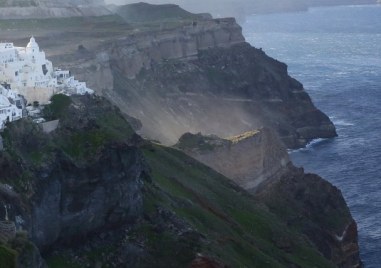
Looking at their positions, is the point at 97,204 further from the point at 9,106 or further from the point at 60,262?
the point at 9,106

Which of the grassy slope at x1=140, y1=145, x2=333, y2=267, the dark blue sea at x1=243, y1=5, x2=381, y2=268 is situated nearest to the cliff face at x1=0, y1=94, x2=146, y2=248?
the grassy slope at x1=140, y1=145, x2=333, y2=267

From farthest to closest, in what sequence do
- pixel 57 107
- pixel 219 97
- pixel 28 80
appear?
1. pixel 219 97
2. pixel 28 80
3. pixel 57 107

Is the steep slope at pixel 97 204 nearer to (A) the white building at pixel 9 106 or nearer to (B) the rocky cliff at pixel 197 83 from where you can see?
(A) the white building at pixel 9 106

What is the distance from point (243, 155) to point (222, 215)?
81.9ft

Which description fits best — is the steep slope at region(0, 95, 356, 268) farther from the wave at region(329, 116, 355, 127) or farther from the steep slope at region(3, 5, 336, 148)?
the wave at region(329, 116, 355, 127)

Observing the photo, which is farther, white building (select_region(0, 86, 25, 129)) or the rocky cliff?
the rocky cliff

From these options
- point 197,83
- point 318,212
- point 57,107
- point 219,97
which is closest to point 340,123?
point 219,97

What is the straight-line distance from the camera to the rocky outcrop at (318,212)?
275 feet

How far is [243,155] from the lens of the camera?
309 ft

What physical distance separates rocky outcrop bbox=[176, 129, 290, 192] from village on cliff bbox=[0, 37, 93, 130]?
28006 millimetres

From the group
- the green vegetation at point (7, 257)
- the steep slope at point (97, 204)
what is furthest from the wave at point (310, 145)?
the green vegetation at point (7, 257)

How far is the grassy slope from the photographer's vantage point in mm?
61597

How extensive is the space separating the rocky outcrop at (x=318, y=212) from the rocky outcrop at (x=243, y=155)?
1911 mm

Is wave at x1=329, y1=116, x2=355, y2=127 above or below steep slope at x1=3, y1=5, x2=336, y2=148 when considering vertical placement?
below
